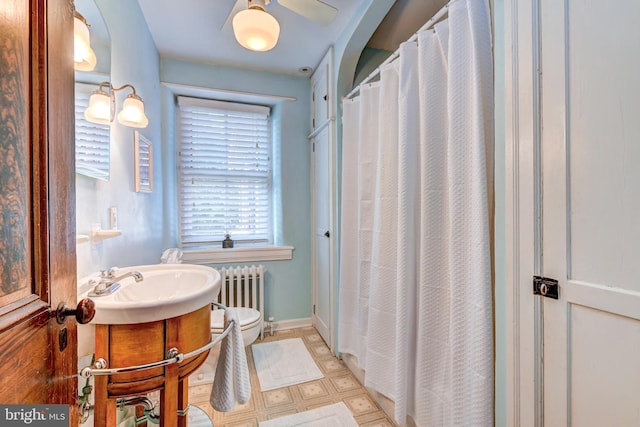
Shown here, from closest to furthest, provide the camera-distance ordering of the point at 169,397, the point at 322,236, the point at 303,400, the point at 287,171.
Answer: the point at 169,397, the point at 303,400, the point at 322,236, the point at 287,171

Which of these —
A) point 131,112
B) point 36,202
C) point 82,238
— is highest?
point 131,112

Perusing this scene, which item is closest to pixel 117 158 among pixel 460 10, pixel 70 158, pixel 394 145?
pixel 70 158

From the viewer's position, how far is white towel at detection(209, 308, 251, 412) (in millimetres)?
1112

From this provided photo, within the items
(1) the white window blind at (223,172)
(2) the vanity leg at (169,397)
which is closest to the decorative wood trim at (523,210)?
(2) the vanity leg at (169,397)

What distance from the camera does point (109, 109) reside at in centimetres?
115

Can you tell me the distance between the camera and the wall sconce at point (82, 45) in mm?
945

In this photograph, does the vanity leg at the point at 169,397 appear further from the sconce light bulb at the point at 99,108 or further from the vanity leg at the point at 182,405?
→ the sconce light bulb at the point at 99,108

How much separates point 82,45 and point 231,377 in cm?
141

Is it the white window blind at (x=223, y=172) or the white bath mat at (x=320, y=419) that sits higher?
the white window blind at (x=223, y=172)

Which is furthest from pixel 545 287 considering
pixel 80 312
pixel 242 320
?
pixel 242 320

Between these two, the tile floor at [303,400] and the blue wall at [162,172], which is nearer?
the blue wall at [162,172]

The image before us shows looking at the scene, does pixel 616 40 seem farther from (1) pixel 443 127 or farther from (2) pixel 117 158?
(2) pixel 117 158

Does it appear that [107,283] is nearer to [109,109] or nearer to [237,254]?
[109,109]

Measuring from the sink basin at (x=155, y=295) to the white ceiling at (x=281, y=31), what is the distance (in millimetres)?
1378
